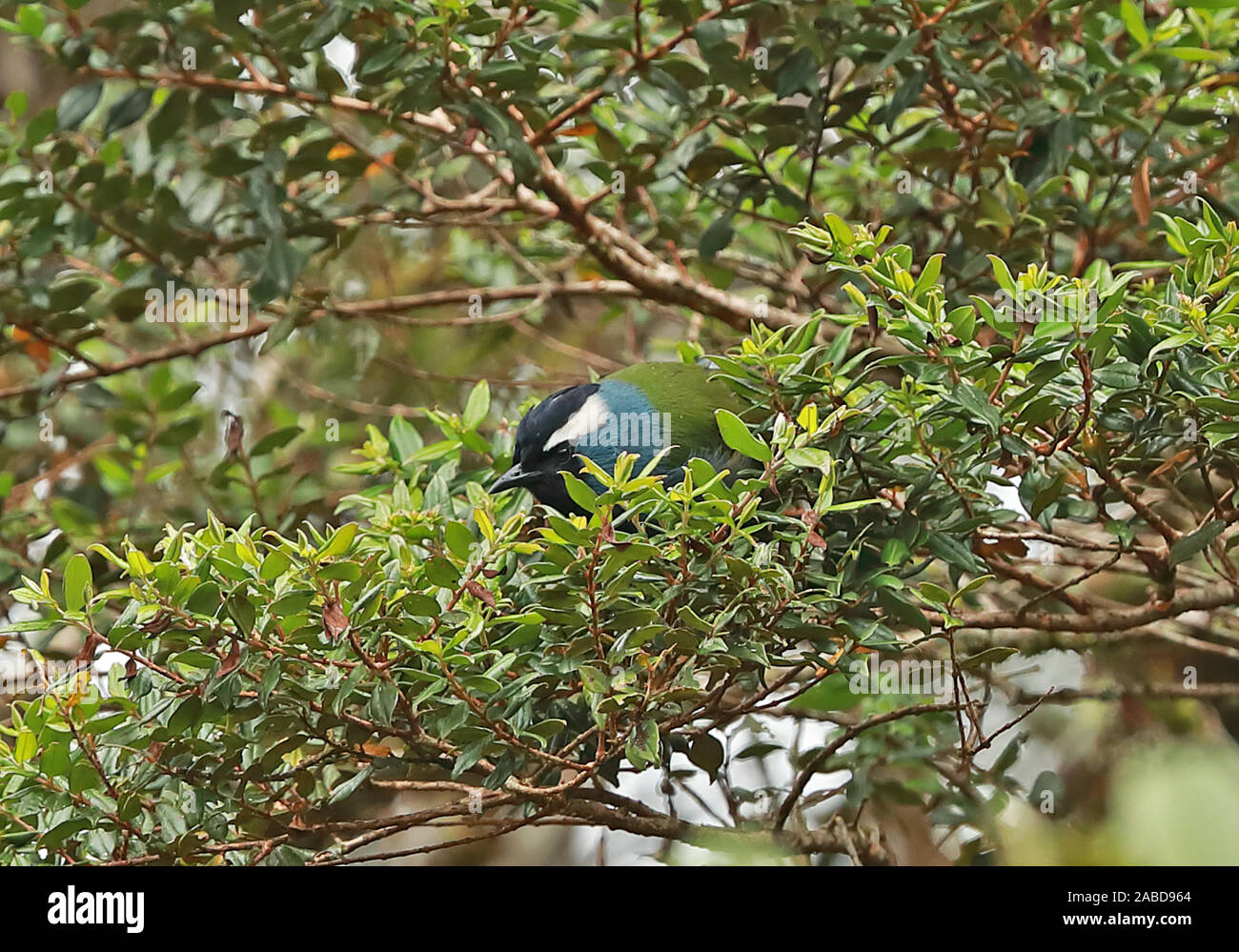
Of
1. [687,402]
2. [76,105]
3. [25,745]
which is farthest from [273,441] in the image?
[25,745]

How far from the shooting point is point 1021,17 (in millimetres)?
2562

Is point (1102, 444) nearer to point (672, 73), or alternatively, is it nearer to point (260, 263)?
point (672, 73)

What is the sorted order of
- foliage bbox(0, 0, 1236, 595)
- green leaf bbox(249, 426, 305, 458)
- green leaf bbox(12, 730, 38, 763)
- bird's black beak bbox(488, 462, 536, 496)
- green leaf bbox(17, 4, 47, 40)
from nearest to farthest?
green leaf bbox(12, 730, 38, 763) → bird's black beak bbox(488, 462, 536, 496) → foliage bbox(0, 0, 1236, 595) → green leaf bbox(17, 4, 47, 40) → green leaf bbox(249, 426, 305, 458)

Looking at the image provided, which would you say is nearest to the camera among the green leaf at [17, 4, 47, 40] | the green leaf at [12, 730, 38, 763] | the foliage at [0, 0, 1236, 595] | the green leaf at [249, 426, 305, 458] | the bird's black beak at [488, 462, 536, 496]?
the green leaf at [12, 730, 38, 763]

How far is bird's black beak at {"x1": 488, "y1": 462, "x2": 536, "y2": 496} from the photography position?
2414mm

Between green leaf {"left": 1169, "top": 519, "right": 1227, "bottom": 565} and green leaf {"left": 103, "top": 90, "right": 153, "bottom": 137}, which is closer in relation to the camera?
green leaf {"left": 1169, "top": 519, "right": 1227, "bottom": 565}

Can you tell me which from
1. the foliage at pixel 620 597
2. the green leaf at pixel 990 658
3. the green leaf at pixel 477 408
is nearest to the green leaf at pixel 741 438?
the foliage at pixel 620 597

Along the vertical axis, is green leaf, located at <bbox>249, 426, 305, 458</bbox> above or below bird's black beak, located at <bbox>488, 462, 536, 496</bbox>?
above

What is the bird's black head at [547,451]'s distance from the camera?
8.04 feet

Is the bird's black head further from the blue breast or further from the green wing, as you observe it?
the green wing

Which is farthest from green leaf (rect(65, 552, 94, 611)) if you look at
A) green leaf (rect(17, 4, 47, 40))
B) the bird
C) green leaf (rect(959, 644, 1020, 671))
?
green leaf (rect(17, 4, 47, 40))

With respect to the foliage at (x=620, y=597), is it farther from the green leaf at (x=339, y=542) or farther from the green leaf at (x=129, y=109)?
the green leaf at (x=129, y=109)

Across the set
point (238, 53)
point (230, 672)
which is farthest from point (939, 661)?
point (238, 53)

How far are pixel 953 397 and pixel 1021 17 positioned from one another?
1.23 metres
